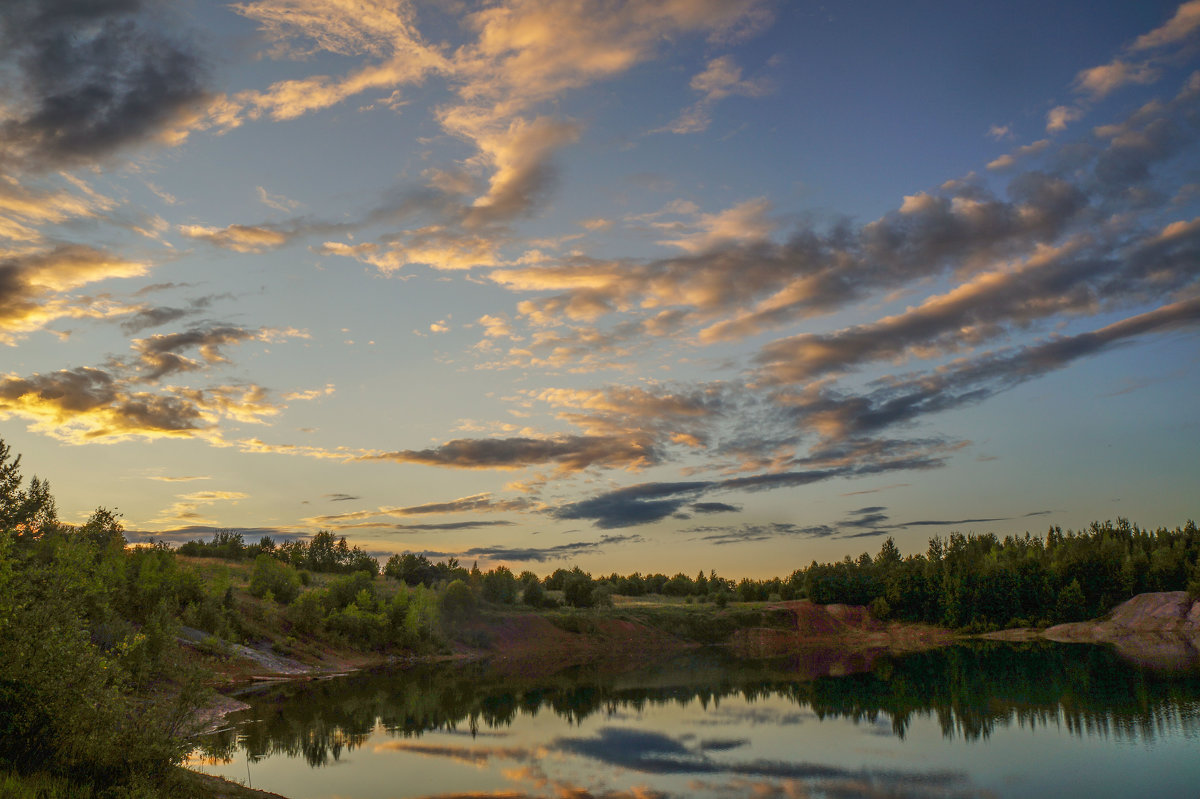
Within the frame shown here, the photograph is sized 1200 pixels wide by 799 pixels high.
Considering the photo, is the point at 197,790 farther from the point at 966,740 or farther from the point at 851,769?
the point at 966,740

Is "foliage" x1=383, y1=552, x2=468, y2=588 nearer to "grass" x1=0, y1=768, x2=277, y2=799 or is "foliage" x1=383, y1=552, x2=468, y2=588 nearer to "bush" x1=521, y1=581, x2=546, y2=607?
"bush" x1=521, y1=581, x2=546, y2=607

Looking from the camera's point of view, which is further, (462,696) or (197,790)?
(462,696)

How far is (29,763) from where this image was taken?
48.8ft

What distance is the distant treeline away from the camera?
359ft

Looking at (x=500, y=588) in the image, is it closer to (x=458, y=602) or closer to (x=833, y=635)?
(x=458, y=602)

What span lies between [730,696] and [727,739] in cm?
1593

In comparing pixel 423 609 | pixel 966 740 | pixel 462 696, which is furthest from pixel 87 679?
pixel 423 609

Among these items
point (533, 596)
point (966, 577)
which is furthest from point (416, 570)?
point (966, 577)

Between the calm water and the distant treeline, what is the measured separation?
58.6 meters

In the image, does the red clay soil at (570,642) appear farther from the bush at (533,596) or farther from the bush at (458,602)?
the bush at (533,596)

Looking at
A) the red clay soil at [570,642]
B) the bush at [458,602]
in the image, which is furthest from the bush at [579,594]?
the bush at [458,602]

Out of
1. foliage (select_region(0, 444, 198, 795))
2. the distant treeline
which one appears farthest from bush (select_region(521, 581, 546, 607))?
foliage (select_region(0, 444, 198, 795))

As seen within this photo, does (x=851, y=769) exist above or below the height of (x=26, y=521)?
below

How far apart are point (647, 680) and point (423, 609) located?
33985mm
